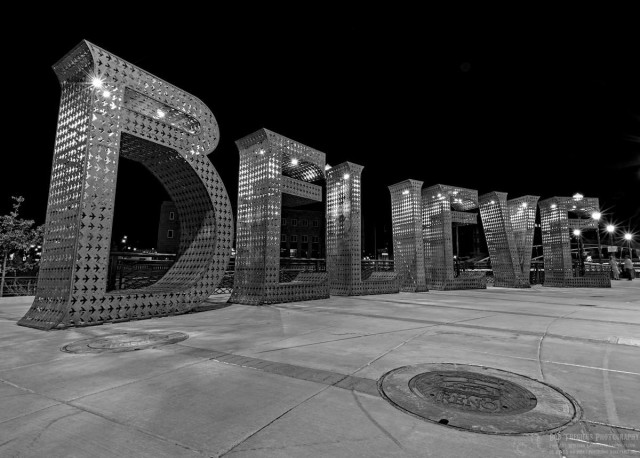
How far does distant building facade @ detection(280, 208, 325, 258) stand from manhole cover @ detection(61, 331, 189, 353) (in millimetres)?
53831

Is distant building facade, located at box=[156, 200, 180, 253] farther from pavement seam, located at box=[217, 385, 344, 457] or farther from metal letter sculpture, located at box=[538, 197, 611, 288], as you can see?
pavement seam, located at box=[217, 385, 344, 457]

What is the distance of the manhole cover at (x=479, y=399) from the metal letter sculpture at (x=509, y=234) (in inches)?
672

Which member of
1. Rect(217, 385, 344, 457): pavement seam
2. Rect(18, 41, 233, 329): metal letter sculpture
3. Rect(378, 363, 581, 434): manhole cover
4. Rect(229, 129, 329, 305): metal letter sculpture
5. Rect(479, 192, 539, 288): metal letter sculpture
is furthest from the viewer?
Rect(479, 192, 539, 288): metal letter sculpture

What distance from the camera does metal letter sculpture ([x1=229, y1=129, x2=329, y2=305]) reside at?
9.66m

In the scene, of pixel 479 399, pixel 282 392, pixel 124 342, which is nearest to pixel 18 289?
pixel 124 342

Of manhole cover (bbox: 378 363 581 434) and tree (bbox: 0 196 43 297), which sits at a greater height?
tree (bbox: 0 196 43 297)

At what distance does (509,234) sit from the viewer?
695 inches

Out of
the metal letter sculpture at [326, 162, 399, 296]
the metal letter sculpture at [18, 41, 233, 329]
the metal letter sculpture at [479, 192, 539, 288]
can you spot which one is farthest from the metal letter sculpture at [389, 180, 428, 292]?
the metal letter sculpture at [18, 41, 233, 329]

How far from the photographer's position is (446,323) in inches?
240

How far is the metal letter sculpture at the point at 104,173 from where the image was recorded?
5.67 meters

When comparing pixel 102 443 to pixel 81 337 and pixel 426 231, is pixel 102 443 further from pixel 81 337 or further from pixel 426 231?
pixel 426 231

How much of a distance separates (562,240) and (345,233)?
15.0 meters

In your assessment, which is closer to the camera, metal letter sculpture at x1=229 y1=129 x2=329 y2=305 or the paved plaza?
the paved plaza

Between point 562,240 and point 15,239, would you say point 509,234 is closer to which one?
point 562,240
